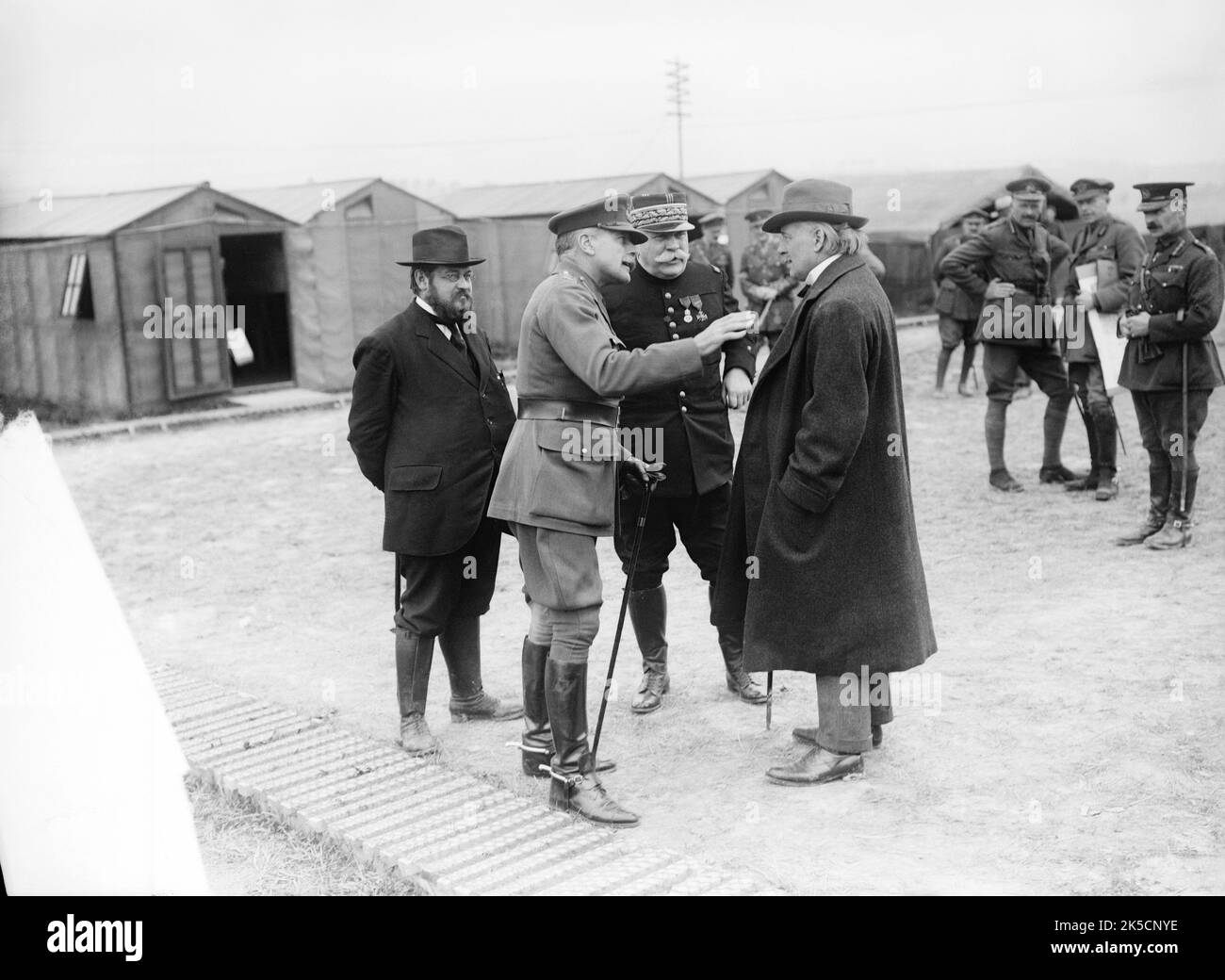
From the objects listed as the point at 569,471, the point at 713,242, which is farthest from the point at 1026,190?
the point at 569,471

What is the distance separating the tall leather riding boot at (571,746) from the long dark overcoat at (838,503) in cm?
60

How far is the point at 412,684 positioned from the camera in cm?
473

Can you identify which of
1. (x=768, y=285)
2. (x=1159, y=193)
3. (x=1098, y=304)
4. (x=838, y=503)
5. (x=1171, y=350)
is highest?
(x=1159, y=193)

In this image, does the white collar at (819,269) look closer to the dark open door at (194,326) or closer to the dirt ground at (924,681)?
the dirt ground at (924,681)

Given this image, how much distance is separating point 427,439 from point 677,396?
95 cm

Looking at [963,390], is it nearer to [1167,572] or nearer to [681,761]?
[1167,572]

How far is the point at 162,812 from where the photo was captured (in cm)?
378

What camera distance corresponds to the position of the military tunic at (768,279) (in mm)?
10094

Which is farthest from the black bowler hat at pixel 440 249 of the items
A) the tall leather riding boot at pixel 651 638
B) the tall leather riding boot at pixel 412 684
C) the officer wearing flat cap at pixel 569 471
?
the tall leather riding boot at pixel 651 638

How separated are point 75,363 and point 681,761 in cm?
1173

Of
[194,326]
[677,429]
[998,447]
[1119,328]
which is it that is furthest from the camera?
[194,326]

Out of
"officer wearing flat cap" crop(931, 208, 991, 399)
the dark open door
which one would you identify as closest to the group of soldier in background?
"officer wearing flat cap" crop(931, 208, 991, 399)

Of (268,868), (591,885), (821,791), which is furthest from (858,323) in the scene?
(268,868)

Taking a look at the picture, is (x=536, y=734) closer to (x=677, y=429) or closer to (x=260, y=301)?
(x=677, y=429)
